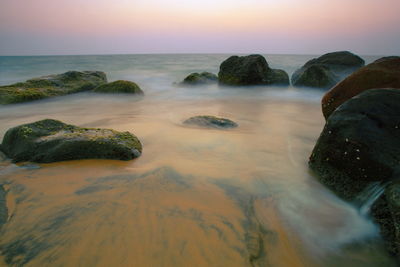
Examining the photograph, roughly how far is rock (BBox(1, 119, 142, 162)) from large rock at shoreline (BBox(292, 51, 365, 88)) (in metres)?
11.0

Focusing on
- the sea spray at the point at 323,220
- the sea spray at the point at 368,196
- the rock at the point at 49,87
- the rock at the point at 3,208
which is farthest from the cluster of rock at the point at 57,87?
the sea spray at the point at 368,196

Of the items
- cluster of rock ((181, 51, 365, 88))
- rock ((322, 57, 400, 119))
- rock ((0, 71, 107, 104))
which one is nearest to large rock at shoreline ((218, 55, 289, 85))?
cluster of rock ((181, 51, 365, 88))

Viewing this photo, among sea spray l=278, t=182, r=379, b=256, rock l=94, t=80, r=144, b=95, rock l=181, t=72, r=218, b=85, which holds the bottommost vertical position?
sea spray l=278, t=182, r=379, b=256

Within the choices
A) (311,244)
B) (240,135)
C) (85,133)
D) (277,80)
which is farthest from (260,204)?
(277,80)

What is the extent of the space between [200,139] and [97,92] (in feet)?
24.4

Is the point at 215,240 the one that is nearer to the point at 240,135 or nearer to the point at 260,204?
the point at 260,204

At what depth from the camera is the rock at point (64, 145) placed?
10.6 feet

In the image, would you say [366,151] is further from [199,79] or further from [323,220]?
[199,79]

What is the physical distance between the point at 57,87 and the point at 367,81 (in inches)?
414

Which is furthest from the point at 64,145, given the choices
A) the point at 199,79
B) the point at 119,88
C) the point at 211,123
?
the point at 199,79

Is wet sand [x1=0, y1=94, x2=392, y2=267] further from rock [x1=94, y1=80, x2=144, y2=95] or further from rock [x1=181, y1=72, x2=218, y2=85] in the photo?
rock [x1=181, y1=72, x2=218, y2=85]

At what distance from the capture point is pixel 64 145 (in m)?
A: 3.26

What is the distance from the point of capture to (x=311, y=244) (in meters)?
1.94

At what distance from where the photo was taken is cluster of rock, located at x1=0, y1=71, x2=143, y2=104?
838 centimetres
